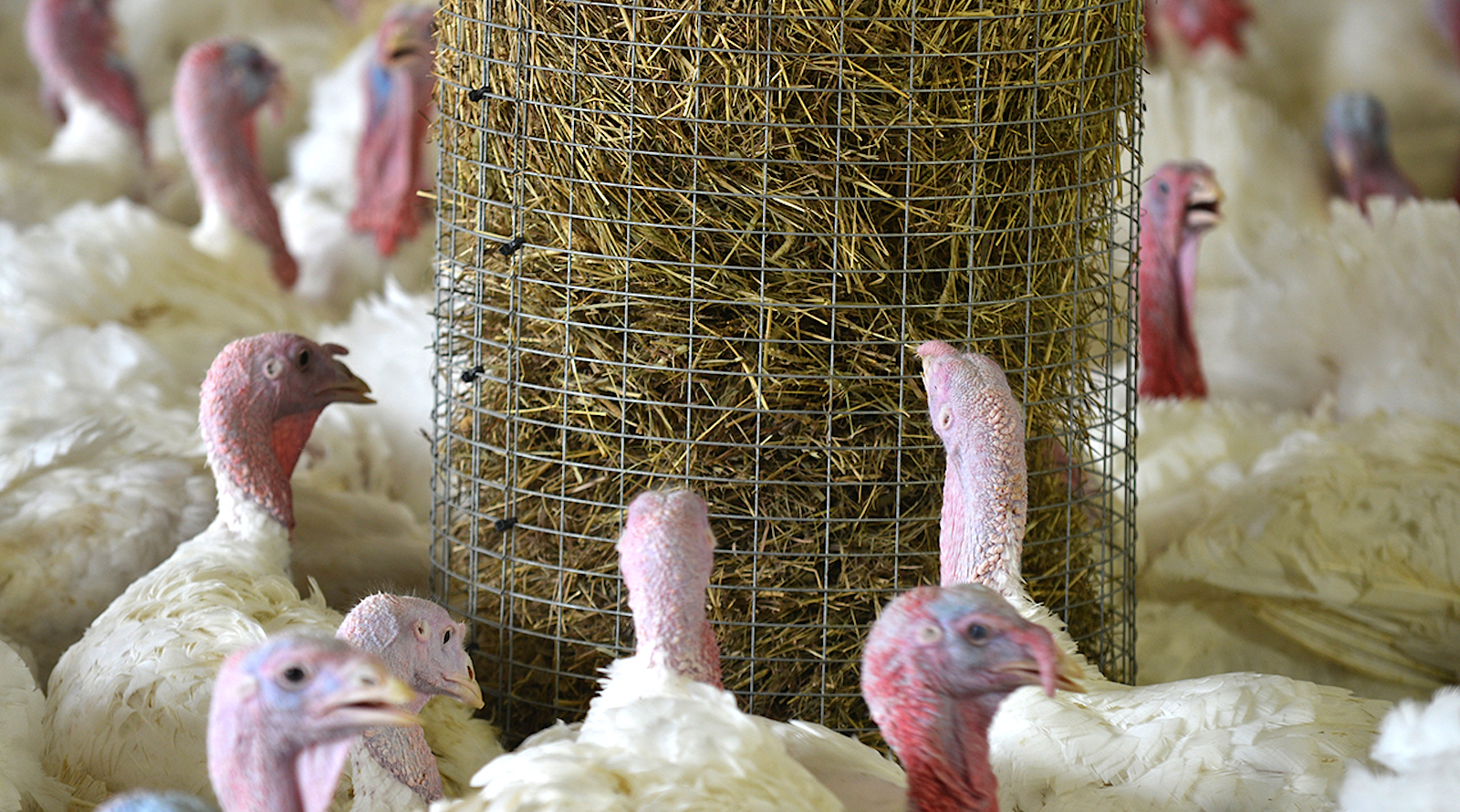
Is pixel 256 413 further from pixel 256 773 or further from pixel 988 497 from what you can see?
pixel 988 497

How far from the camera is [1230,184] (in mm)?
5277

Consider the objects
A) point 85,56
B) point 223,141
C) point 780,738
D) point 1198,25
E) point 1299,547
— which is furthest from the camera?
point 1198,25

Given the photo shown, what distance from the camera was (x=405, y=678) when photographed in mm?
2432

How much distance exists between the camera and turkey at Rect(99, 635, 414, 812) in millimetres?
1910

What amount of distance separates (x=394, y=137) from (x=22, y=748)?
3195 millimetres

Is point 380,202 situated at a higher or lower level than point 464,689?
higher

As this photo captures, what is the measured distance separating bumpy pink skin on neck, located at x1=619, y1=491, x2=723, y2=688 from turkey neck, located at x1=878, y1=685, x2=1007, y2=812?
1.22 feet

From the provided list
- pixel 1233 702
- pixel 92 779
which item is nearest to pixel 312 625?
pixel 92 779

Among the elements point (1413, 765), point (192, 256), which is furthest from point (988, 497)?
point (192, 256)

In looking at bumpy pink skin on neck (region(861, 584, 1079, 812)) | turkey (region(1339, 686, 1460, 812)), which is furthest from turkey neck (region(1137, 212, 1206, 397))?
bumpy pink skin on neck (region(861, 584, 1079, 812))

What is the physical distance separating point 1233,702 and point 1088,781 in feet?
0.95

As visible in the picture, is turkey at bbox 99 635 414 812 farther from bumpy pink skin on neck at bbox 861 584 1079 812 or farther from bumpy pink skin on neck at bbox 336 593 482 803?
bumpy pink skin on neck at bbox 861 584 1079 812

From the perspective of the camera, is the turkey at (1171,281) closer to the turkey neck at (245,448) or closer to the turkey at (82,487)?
the turkey neck at (245,448)

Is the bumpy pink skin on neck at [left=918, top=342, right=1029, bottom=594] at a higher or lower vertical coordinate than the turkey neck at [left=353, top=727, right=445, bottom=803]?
higher
